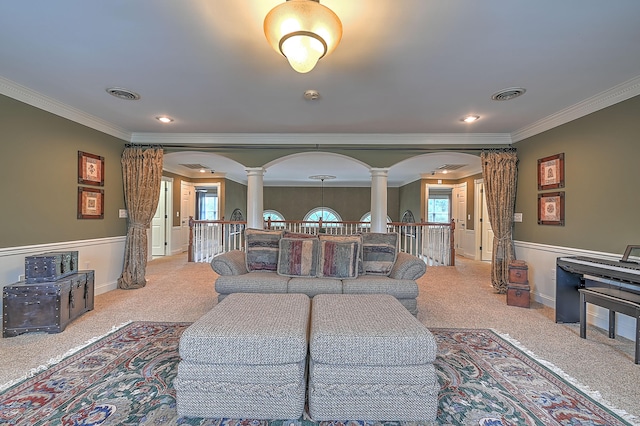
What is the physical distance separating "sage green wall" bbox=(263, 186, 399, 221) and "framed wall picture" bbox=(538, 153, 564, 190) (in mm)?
7730

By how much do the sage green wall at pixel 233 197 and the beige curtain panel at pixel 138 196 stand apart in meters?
4.46

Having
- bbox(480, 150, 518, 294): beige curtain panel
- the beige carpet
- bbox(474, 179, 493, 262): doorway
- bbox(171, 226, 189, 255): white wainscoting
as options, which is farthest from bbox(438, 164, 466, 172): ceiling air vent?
bbox(171, 226, 189, 255): white wainscoting

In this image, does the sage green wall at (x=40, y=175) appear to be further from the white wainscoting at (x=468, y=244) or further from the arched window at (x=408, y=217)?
the arched window at (x=408, y=217)

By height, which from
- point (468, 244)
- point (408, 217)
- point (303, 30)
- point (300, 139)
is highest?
point (300, 139)

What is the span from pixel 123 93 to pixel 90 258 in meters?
2.39

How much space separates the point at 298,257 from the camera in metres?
3.42

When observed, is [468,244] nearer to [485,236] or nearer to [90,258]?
[485,236]

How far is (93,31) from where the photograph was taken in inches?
82.3

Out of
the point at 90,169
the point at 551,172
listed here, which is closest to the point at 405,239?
the point at 551,172

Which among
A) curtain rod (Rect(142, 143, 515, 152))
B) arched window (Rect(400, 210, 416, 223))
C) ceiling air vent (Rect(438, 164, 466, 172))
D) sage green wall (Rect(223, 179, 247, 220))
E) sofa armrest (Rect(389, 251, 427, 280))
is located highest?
ceiling air vent (Rect(438, 164, 466, 172))

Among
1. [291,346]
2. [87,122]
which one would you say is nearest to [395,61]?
[291,346]

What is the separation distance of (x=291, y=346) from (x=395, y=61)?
236cm

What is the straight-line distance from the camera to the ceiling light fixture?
5.40ft

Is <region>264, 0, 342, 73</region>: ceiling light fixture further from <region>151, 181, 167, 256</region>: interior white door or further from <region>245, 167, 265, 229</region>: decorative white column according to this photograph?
<region>151, 181, 167, 256</region>: interior white door
